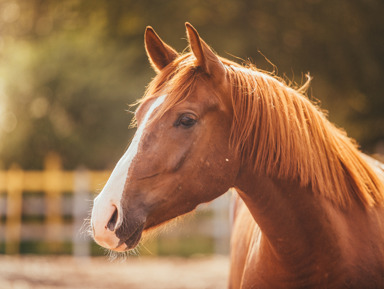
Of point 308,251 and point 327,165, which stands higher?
point 327,165

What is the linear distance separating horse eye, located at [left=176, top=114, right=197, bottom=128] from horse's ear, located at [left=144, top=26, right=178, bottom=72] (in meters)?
0.51

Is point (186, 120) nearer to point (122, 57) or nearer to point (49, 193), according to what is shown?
point (122, 57)

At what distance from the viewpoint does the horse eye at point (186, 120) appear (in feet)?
7.81

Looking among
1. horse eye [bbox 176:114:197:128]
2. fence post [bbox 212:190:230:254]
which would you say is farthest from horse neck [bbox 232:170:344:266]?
fence post [bbox 212:190:230:254]

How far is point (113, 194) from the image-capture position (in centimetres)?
223

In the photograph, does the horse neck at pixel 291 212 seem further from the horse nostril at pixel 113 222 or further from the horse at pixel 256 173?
the horse nostril at pixel 113 222

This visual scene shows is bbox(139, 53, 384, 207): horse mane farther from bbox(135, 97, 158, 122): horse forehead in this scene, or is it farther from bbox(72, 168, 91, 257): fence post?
bbox(72, 168, 91, 257): fence post

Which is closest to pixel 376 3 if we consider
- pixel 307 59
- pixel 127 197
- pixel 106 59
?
pixel 307 59

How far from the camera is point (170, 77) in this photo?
2568 millimetres

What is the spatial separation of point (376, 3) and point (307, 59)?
74.5 inches

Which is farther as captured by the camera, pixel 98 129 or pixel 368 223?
pixel 98 129

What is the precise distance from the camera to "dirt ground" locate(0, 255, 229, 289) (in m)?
7.66

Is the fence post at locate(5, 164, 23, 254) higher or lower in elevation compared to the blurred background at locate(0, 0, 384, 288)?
lower

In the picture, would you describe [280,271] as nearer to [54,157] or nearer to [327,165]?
[327,165]
